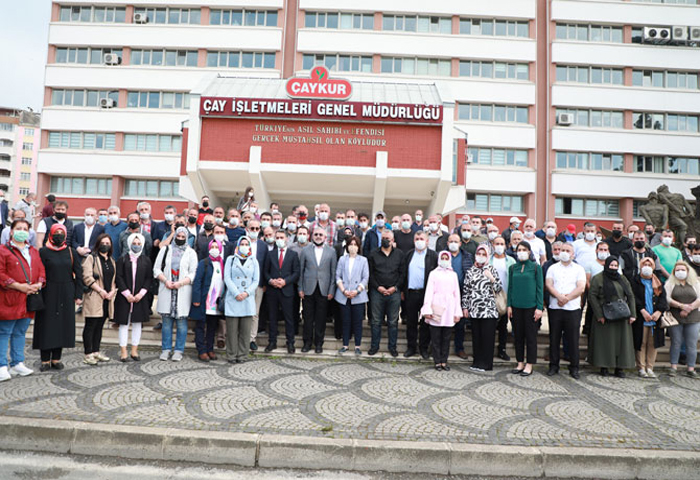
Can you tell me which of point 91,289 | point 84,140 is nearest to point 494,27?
point 84,140

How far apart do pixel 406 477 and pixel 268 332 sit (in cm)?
455

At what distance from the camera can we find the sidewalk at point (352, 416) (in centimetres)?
416

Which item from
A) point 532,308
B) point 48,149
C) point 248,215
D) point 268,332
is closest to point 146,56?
point 48,149

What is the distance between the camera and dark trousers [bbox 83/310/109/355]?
6.68 metres

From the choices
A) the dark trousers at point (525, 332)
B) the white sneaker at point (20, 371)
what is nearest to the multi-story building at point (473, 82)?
the dark trousers at point (525, 332)

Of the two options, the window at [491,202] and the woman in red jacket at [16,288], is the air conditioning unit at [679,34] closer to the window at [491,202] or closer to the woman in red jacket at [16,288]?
the window at [491,202]

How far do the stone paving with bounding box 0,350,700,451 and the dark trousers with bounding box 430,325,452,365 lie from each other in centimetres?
25

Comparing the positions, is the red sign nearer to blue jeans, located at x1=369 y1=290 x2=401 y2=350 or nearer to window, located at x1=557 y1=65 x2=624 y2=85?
blue jeans, located at x1=369 y1=290 x2=401 y2=350

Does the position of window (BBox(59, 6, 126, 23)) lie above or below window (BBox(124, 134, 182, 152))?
above

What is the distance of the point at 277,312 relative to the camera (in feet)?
25.7

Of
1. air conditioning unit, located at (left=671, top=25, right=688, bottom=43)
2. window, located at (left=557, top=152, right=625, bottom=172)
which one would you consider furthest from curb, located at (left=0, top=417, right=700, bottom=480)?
air conditioning unit, located at (left=671, top=25, right=688, bottom=43)

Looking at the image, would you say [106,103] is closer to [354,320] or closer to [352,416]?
[354,320]

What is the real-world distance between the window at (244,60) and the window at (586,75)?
18574 mm

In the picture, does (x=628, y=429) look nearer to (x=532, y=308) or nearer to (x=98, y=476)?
(x=532, y=308)
